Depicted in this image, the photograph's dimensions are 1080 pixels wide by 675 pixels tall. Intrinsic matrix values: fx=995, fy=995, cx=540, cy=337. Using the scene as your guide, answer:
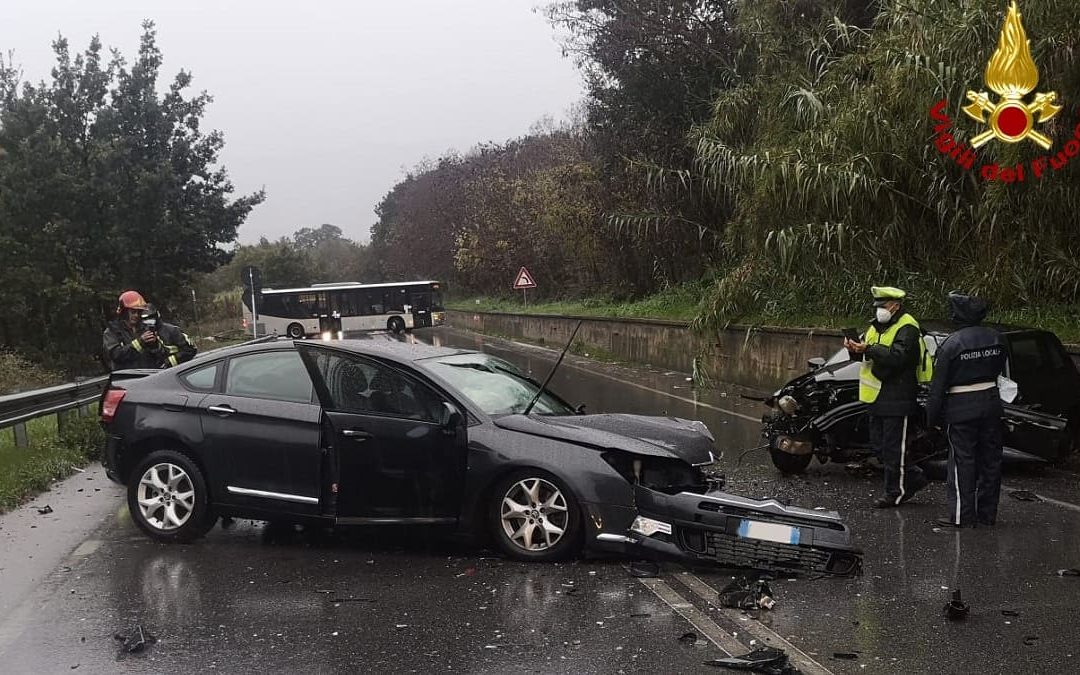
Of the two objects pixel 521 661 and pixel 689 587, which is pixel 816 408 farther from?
pixel 521 661

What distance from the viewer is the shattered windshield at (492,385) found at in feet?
22.4

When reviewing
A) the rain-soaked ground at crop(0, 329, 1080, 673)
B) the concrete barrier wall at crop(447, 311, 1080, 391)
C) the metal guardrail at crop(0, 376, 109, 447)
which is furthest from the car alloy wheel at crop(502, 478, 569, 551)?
the concrete barrier wall at crop(447, 311, 1080, 391)

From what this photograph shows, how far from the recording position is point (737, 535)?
5918 millimetres

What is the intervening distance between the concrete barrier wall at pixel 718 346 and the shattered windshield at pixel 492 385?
23.5 feet

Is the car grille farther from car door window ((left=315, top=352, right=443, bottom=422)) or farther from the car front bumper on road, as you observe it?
car door window ((left=315, top=352, right=443, bottom=422))

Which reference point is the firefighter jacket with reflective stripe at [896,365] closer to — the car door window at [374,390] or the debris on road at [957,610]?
the debris on road at [957,610]

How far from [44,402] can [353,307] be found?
4168 centimetres

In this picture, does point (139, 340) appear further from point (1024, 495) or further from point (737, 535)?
point (1024, 495)

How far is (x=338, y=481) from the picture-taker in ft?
21.4

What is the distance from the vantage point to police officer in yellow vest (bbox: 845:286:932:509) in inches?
316

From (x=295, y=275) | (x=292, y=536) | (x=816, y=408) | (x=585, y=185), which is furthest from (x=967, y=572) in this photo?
(x=295, y=275)

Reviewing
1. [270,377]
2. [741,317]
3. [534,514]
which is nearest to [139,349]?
[270,377]

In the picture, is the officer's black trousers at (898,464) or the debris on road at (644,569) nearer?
the debris on road at (644,569)

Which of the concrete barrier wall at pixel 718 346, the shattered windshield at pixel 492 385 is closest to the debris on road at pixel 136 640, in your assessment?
the shattered windshield at pixel 492 385
